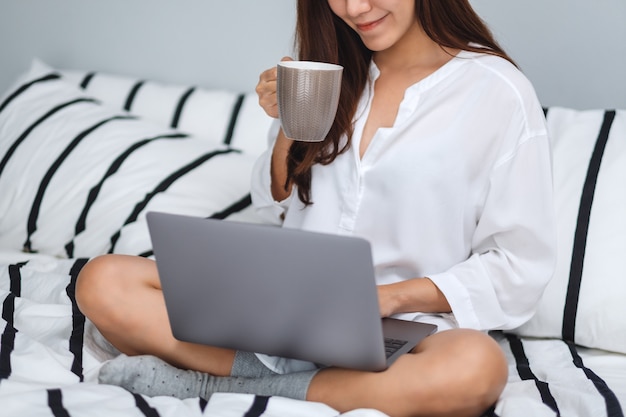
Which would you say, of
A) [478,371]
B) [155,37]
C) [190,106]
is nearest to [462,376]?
[478,371]

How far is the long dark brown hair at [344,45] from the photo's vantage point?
4.96 feet

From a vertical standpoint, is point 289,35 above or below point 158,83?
above

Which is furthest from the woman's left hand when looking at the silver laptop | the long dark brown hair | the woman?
the long dark brown hair

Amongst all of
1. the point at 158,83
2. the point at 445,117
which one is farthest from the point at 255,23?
the point at 445,117

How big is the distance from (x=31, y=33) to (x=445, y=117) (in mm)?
1642

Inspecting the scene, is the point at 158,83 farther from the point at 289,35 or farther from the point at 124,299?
the point at 124,299

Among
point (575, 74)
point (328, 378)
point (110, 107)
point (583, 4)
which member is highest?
point (583, 4)

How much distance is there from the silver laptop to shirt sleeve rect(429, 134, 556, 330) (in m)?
0.19

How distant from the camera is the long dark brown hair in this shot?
4.96 feet

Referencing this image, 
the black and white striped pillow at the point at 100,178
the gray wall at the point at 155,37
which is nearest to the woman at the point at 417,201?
the black and white striped pillow at the point at 100,178

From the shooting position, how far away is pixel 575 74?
195 cm

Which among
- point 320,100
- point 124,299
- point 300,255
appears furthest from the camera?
point 124,299

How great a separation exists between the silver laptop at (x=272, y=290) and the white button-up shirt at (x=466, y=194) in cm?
23

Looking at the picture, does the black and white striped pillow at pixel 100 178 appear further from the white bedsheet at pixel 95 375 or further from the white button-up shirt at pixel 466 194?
the white button-up shirt at pixel 466 194
